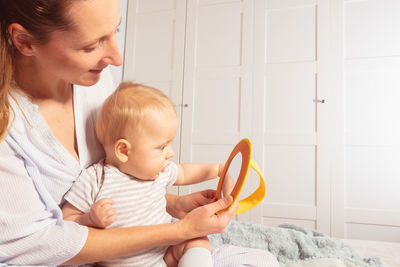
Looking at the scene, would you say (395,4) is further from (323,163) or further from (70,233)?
(70,233)

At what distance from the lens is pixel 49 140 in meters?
0.77

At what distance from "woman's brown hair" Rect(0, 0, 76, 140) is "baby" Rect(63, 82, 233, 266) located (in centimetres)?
23

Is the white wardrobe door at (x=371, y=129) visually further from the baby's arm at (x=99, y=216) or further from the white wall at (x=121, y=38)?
the baby's arm at (x=99, y=216)

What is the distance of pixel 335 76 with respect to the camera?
2.75 metres

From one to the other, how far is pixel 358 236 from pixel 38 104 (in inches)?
104

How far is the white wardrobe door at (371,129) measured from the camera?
259 centimetres

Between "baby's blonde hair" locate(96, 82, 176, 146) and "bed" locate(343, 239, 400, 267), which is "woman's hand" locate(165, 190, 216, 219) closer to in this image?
"baby's blonde hair" locate(96, 82, 176, 146)

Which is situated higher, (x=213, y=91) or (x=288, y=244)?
(x=213, y=91)

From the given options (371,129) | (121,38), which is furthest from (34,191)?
(121,38)

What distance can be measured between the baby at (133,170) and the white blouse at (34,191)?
59mm

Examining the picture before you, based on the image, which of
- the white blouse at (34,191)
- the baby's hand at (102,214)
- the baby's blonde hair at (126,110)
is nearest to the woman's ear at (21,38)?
the white blouse at (34,191)

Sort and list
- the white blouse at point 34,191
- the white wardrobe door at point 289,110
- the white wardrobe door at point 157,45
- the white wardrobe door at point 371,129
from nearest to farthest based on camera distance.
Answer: the white blouse at point 34,191
the white wardrobe door at point 371,129
the white wardrobe door at point 289,110
the white wardrobe door at point 157,45

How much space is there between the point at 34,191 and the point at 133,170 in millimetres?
243

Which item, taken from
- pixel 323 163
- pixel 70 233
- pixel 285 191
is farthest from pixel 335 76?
pixel 70 233
